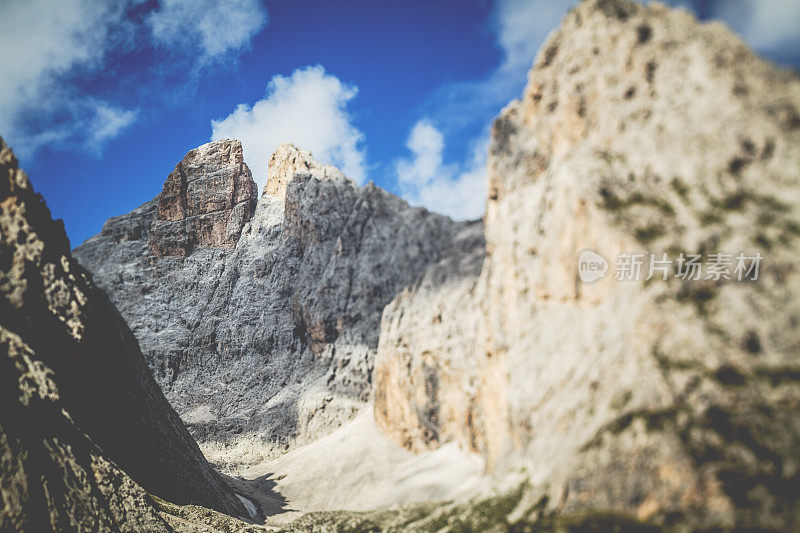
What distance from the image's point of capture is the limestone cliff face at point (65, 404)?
31188 millimetres

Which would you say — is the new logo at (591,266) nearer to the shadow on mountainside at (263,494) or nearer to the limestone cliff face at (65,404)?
the limestone cliff face at (65,404)

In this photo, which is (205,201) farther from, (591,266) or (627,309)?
(627,309)

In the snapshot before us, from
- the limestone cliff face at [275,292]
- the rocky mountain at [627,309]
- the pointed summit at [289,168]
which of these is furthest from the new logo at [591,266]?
the pointed summit at [289,168]

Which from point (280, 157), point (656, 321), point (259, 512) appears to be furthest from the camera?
point (280, 157)

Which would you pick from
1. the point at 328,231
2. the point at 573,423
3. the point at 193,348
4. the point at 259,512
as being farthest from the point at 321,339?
the point at 573,423

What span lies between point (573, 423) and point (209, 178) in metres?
146

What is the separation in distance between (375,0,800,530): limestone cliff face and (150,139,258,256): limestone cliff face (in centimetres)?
11998

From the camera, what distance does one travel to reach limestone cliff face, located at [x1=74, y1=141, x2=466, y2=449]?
4126 inches

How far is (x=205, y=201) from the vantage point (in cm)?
15062

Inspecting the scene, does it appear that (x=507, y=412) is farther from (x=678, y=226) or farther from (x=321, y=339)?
(x=321, y=339)

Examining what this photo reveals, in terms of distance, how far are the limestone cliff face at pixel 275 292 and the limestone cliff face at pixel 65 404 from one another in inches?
2020

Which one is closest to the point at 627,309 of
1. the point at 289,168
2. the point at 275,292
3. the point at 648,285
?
the point at 648,285

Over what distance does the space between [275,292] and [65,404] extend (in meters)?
93.9

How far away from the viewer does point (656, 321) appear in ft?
86.2
